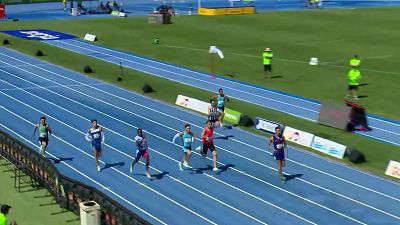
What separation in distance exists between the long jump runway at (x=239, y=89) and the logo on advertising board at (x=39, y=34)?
6.56 metres

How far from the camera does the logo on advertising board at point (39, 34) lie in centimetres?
5916

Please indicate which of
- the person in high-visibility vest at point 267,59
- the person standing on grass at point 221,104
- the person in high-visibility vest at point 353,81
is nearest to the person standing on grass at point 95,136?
the person standing on grass at point 221,104

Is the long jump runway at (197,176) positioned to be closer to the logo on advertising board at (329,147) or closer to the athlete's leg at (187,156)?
the athlete's leg at (187,156)

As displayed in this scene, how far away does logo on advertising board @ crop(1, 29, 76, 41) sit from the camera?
59.2 meters

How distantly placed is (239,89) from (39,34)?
31061 mm

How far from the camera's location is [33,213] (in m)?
18.5

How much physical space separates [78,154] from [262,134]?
7906 mm

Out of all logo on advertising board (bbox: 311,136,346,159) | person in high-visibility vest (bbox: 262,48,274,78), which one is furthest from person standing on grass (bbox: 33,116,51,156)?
person in high-visibility vest (bbox: 262,48,274,78)

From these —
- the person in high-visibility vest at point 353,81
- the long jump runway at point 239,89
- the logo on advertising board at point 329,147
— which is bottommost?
the long jump runway at point 239,89

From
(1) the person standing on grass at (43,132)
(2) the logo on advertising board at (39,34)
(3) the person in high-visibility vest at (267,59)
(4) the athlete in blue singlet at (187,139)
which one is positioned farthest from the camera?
(2) the logo on advertising board at (39,34)

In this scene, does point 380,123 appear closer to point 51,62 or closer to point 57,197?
point 57,197

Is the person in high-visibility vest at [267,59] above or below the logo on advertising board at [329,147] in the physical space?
above

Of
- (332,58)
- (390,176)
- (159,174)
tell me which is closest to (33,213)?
(159,174)

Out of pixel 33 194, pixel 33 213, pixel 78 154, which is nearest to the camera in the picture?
pixel 33 213
